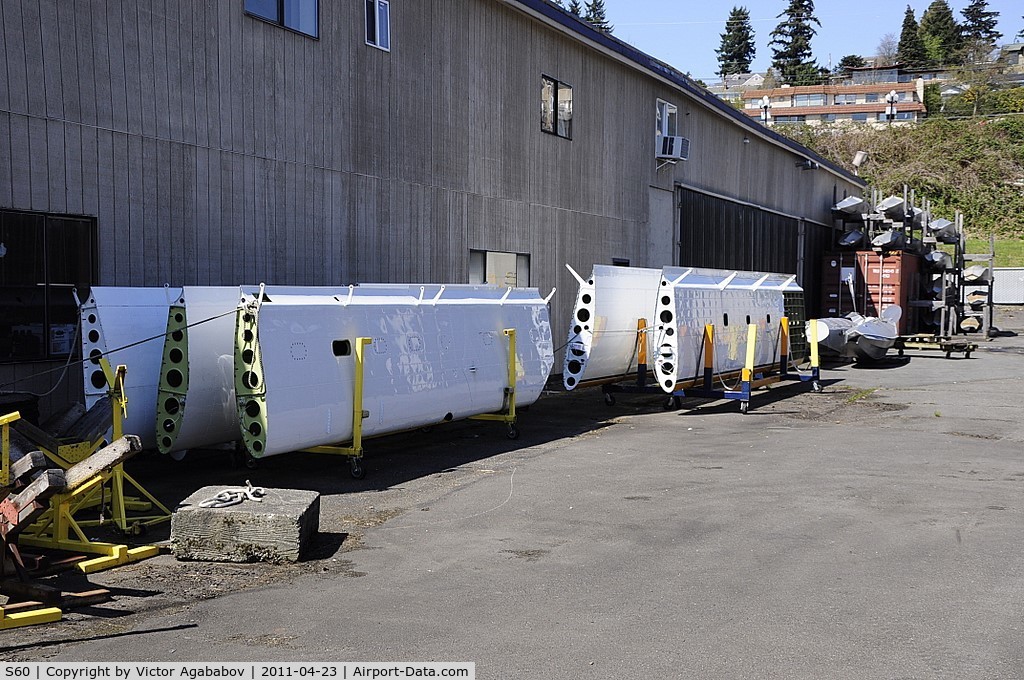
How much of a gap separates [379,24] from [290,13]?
207cm

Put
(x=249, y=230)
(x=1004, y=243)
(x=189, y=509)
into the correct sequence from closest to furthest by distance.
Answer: (x=189, y=509) < (x=249, y=230) < (x=1004, y=243)

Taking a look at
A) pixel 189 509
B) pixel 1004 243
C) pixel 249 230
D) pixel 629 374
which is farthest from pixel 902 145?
pixel 189 509

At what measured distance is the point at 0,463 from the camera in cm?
653

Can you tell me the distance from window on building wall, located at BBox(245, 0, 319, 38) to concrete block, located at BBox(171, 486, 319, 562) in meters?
7.92

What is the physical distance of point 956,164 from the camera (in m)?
62.3

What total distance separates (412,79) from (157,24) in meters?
5.16

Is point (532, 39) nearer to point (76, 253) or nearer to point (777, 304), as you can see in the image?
point (777, 304)

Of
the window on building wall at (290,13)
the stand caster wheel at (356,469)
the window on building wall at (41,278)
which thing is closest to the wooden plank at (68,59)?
the window on building wall at (41,278)

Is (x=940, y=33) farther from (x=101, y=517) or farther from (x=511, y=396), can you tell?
(x=101, y=517)

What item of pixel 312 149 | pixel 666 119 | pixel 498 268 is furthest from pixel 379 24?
pixel 666 119

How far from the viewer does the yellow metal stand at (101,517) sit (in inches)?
272

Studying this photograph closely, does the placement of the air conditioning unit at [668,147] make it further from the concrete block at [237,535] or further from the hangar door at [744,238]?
the concrete block at [237,535]

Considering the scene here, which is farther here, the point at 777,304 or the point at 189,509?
the point at 777,304

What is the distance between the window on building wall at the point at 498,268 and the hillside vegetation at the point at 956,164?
1888 inches
